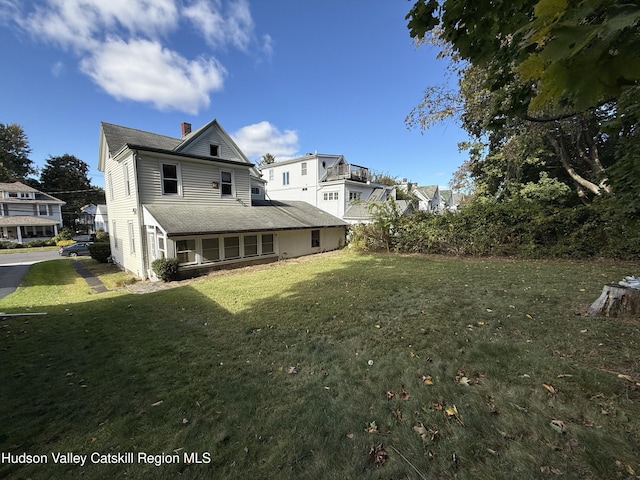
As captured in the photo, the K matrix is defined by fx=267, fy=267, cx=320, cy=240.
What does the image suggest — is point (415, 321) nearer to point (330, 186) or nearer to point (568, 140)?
point (568, 140)

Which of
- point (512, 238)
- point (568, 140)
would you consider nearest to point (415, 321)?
point (512, 238)

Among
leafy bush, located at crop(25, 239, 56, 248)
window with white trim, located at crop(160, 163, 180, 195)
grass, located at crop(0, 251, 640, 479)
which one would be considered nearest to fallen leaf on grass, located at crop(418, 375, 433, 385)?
grass, located at crop(0, 251, 640, 479)

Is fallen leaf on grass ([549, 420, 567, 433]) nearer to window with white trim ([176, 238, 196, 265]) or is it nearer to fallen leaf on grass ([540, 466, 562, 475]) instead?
fallen leaf on grass ([540, 466, 562, 475])

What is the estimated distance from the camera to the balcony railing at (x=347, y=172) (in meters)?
25.4

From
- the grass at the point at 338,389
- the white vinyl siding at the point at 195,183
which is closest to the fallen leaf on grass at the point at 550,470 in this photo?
the grass at the point at 338,389

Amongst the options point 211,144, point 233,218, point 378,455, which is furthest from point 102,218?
point 378,455

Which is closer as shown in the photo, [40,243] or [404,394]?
[404,394]

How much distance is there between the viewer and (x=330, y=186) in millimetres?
25406

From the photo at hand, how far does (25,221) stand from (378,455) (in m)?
46.5

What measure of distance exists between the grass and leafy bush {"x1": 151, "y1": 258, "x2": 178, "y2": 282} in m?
4.35

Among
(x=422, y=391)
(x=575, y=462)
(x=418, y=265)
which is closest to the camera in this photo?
(x=575, y=462)

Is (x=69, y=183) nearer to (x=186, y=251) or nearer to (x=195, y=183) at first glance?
(x=195, y=183)

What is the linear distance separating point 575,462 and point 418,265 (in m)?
9.64

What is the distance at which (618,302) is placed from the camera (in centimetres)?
480
